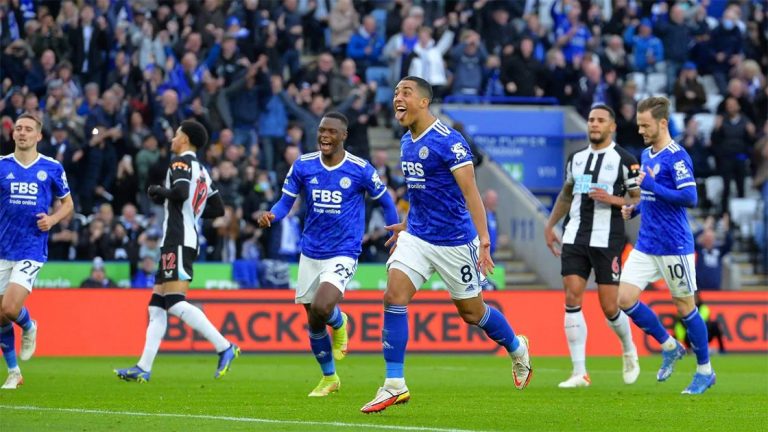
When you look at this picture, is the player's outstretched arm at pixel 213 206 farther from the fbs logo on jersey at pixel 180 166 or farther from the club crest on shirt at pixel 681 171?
the club crest on shirt at pixel 681 171

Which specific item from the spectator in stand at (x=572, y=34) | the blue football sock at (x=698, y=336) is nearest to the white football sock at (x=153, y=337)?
the blue football sock at (x=698, y=336)

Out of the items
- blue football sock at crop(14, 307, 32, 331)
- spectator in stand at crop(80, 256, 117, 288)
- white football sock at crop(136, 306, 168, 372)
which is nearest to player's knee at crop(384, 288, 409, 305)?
white football sock at crop(136, 306, 168, 372)

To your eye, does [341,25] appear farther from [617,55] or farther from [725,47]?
[725,47]

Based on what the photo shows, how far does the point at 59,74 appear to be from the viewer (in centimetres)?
2359

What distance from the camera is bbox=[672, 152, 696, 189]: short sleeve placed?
13.3 metres

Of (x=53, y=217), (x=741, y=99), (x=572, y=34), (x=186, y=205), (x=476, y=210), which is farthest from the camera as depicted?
(x=572, y=34)

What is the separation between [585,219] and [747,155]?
15482 mm

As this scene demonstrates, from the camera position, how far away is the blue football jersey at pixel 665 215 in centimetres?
1353

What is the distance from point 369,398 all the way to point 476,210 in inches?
108

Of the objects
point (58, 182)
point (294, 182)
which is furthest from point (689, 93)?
point (58, 182)

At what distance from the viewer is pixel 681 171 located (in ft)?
43.8

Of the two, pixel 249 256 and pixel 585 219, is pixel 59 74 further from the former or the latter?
pixel 585 219

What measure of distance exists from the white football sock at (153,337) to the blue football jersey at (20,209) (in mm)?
1513

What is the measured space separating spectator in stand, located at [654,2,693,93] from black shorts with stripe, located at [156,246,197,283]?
18693 millimetres
